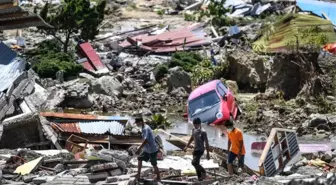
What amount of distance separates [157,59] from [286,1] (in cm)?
1477

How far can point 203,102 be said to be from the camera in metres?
21.3

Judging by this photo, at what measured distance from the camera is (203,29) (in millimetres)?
34062

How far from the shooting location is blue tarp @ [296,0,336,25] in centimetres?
3288

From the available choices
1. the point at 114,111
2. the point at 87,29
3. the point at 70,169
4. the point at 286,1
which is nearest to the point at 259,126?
the point at 114,111

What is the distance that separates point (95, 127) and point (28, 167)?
13.6 feet

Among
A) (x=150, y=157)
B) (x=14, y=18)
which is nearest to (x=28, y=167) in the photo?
(x=150, y=157)

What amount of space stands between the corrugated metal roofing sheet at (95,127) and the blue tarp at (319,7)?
1675 centimetres

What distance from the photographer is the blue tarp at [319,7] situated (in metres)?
32.9

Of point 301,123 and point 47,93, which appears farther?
point 47,93

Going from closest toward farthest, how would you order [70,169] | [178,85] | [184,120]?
[70,169] < [184,120] < [178,85]

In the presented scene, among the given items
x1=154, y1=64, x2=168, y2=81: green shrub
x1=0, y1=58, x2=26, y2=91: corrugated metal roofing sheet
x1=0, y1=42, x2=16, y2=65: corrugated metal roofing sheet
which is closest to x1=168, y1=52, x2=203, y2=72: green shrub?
x1=154, y1=64, x2=168, y2=81: green shrub

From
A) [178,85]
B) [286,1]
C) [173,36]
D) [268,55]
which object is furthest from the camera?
[286,1]

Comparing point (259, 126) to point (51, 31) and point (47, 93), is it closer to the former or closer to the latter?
point (47, 93)

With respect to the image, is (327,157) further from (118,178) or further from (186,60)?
(186,60)
